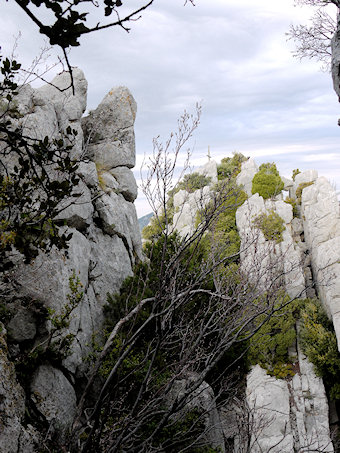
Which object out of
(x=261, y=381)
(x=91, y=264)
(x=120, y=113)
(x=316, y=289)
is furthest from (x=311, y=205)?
(x=91, y=264)

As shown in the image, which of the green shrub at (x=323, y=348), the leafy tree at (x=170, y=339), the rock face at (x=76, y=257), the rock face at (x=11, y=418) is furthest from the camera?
the green shrub at (x=323, y=348)

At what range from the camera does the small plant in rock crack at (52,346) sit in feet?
25.3

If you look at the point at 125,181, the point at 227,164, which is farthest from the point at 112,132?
the point at 227,164

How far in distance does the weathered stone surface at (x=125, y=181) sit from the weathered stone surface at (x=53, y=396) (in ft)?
25.1

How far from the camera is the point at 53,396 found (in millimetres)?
7953

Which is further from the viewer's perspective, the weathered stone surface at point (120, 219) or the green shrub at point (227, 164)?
the green shrub at point (227, 164)

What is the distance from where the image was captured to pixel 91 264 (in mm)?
11477

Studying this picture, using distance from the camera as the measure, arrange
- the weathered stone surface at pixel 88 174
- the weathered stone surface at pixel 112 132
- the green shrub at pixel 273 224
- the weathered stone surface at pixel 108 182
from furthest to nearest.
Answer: the green shrub at pixel 273 224, the weathered stone surface at pixel 112 132, the weathered stone surface at pixel 108 182, the weathered stone surface at pixel 88 174

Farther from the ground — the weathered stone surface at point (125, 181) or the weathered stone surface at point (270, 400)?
the weathered stone surface at point (125, 181)

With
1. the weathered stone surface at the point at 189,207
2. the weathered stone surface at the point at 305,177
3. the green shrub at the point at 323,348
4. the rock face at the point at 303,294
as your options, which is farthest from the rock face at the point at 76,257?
the weathered stone surface at the point at 305,177

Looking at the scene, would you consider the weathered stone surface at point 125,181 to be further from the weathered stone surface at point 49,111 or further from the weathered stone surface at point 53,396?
the weathered stone surface at point 53,396

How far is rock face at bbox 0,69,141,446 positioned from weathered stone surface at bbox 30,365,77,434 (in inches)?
0.7

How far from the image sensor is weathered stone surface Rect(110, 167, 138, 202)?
1453cm

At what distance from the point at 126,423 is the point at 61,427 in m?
5.47
